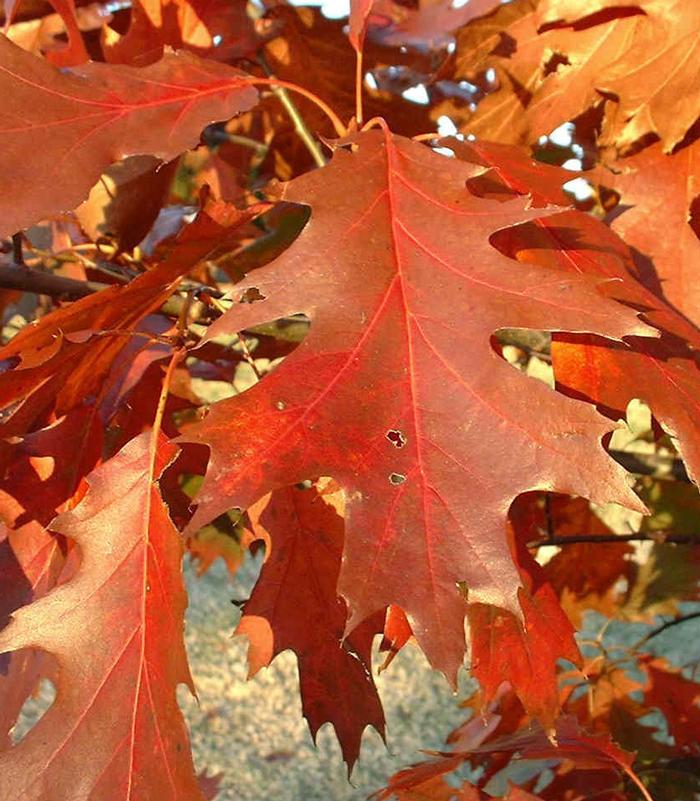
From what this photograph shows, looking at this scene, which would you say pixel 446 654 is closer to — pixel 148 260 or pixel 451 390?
pixel 451 390


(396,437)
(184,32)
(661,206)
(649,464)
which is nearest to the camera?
(396,437)

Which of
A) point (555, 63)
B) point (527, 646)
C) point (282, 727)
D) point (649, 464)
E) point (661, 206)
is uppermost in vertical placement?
point (555, 63)

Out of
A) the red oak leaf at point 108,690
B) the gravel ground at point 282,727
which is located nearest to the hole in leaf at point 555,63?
the red oak leaf at point 108,690

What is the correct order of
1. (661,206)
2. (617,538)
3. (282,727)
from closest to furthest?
1. (661,206)
2. (617,538)
3. (282,727)

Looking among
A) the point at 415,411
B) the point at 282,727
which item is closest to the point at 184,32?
the point at 415,411

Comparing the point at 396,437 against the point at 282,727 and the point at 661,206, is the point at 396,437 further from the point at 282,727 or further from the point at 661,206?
the point at 282,727

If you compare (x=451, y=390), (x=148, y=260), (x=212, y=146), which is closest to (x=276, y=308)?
(x=451, y=390)
